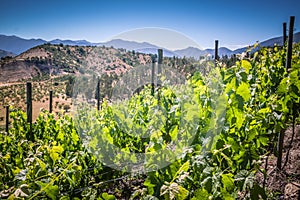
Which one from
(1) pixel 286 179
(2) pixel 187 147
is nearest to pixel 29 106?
(2) pixel 187 147

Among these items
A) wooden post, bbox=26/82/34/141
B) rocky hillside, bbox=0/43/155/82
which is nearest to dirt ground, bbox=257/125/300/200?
wooden post, bbox=26/82/34/141

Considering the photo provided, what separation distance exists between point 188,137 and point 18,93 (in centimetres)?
3466

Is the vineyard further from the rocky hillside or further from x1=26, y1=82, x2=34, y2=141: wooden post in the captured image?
the rocky hillside

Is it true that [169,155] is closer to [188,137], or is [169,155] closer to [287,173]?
[188,137]

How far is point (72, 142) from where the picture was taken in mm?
3947

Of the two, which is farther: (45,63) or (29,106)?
(45,63)

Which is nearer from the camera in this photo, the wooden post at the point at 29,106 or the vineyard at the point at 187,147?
the vineyard at the point at 187,147

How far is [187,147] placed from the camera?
165 cm

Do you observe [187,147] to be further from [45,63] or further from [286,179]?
[45,63]

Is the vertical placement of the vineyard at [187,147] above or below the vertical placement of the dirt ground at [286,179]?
above

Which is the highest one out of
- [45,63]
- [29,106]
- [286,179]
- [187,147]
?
[45,63]

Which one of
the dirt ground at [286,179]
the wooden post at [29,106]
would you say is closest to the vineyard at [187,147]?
the dirt ground at [286,179]

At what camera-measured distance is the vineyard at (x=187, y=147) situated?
125cm

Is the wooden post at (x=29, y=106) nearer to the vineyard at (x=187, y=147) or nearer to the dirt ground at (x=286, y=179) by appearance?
the vineyard at (x=187, y=147)
